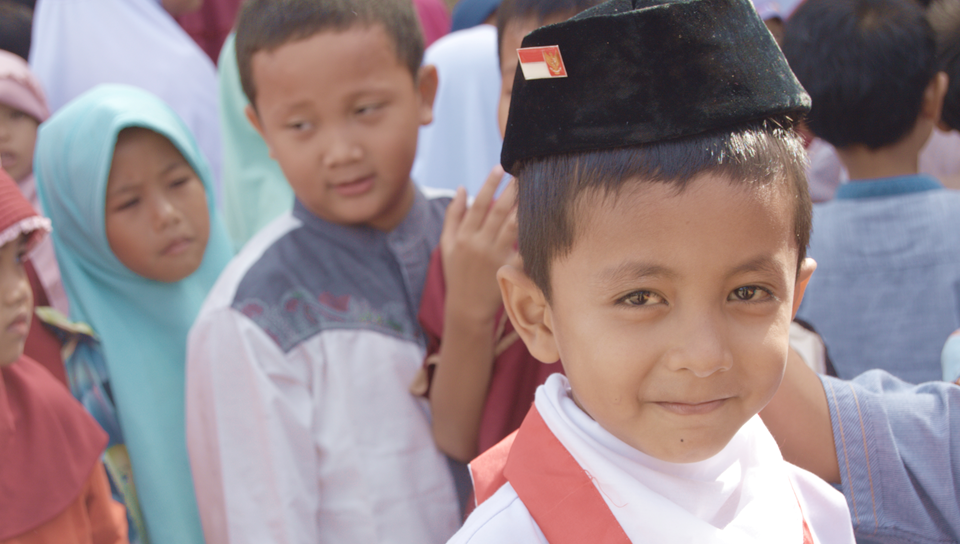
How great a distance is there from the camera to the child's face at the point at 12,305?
5.16ft

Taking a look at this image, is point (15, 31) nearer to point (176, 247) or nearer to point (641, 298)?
point (176, 247)

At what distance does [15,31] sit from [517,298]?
3276mm

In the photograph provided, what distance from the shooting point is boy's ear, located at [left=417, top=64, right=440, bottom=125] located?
2.00 meters

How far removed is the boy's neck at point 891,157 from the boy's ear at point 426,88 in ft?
Answer: 3.98

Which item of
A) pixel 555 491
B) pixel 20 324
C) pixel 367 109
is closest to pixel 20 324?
pixel 20 324

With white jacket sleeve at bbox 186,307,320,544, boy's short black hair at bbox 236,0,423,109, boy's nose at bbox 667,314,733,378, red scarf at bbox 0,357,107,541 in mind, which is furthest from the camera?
boy's short black hair at bbox 236,0,423,109

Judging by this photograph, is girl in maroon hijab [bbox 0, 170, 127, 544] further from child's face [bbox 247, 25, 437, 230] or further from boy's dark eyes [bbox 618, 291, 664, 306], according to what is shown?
boy's dark eyes [bbox 618, 291, 664, 306]

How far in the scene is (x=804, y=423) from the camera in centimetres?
127

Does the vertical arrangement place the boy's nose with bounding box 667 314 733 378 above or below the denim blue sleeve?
above

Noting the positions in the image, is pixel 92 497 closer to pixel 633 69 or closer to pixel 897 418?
pixel 633 69

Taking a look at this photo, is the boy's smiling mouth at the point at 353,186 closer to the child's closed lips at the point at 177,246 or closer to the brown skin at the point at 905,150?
the child's closed lips at the point at 177,246

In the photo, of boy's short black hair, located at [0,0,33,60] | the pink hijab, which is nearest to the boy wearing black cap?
the pink hijab

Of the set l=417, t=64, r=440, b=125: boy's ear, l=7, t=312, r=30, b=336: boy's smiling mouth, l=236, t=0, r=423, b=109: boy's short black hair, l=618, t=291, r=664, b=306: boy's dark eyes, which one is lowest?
l=7, t=312, r=30, b=336: boy's smiling mouth

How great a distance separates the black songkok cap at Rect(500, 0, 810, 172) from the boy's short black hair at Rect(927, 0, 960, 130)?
1.56 metres
